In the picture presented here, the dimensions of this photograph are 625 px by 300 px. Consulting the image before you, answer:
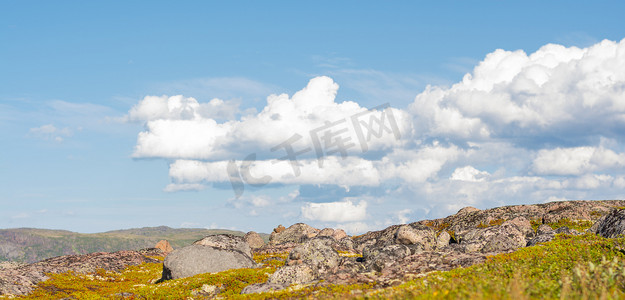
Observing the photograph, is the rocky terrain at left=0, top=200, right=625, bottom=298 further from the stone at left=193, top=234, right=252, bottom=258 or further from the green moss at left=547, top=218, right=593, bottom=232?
the green moss at left=547, top=218, right=593, bottom=232

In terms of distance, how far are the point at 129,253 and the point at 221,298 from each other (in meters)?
48.3

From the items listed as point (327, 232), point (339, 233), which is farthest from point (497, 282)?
point (327, 232)

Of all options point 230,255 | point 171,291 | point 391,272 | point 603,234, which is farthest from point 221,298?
point 603,234

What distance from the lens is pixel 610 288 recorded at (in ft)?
55.1

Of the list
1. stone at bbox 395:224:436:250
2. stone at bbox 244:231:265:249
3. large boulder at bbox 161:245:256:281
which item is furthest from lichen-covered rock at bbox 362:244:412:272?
stone at bbox 244:231:265:249

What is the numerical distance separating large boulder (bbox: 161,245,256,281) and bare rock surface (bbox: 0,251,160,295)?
12.6 m

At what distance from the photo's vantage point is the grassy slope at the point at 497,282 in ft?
52.4

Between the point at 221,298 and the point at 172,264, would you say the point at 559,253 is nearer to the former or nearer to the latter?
the point at 221,298

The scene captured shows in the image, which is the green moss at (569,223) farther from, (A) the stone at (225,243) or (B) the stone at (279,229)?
(B) the stone at (279,229)

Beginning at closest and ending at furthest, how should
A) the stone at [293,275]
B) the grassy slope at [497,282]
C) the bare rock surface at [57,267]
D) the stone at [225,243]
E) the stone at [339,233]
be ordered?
the grassy slope at [497,282] < the stone at [293,275] < the bare rock surface at [57,267] < the stone at [225,243] < the stone at [339,233]

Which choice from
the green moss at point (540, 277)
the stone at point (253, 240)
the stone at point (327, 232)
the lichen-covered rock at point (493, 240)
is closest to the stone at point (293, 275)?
the green moss at point (540, 277)

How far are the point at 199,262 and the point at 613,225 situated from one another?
35424 mm

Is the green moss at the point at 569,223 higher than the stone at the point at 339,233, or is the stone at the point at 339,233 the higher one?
the stone at the point at 339,233

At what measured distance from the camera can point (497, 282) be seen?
1861cm
